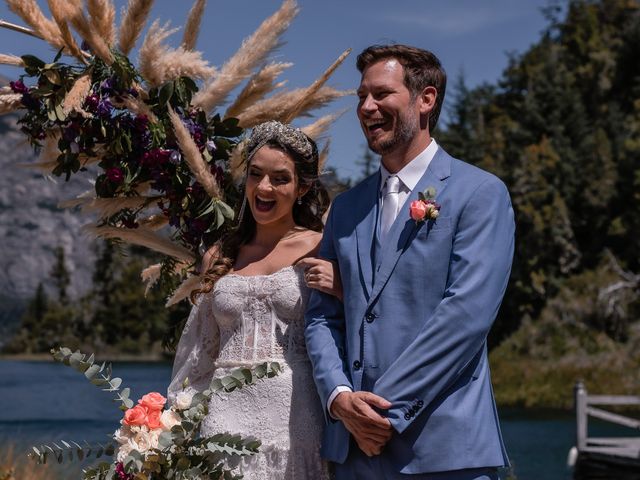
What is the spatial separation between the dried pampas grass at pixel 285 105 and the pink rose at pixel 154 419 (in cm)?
175

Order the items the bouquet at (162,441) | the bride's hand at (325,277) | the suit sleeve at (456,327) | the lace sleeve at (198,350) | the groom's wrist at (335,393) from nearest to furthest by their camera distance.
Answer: the bouquet at (162,441), the suit sleeve at (456,327), the groom's wrist at (335,393), the bride's hand at (325,277), the lace sleeve at (198,350)

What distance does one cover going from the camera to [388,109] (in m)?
3.16

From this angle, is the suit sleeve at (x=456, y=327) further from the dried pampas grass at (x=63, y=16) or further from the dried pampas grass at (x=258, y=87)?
the dried pampas grass at (x=63, y=16)

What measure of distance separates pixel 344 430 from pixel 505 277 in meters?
0.70

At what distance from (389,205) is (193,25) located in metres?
1.55

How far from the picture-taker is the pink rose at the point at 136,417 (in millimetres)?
2900

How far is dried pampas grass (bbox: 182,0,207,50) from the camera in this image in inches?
170

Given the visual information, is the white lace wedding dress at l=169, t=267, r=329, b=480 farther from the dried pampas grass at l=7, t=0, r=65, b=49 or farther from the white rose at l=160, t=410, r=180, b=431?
the dried pampas grass at l=7, t=0, r=65, b=49

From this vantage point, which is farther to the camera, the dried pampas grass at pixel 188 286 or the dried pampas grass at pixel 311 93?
the dried pampas grass at pixel 311 93

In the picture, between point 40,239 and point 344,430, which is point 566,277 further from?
point 40,239

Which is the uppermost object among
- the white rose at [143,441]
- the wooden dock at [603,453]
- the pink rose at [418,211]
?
the pink rose at [418,211]

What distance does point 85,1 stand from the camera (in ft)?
13.9

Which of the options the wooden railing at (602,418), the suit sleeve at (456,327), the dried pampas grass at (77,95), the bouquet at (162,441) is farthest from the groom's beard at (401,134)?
the wooden railing at (602,418)

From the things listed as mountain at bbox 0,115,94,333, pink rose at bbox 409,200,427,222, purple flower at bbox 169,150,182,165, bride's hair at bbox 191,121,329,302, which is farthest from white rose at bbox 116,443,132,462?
mountain at bbox 0,115,94,333
